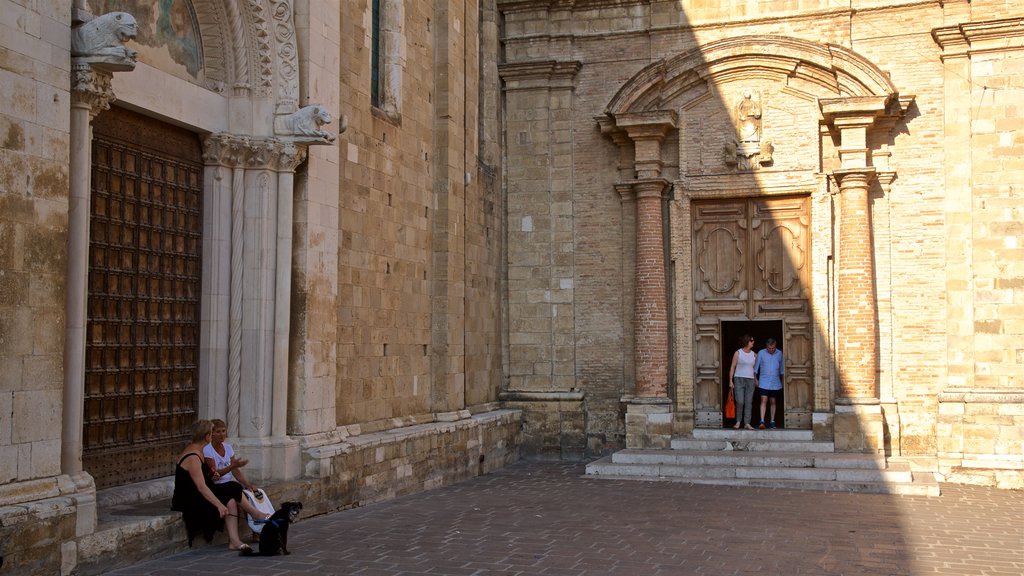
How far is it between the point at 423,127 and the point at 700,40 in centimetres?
503

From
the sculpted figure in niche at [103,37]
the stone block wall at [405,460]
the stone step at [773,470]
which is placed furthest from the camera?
the stone step at [773,470]

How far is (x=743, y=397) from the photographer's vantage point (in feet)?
51.8

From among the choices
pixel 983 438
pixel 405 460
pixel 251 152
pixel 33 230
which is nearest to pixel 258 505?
pixel 33 230

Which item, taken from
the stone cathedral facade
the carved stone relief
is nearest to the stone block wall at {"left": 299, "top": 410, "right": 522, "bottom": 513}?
the stone cathedral facade

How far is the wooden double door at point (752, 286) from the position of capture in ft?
51.7

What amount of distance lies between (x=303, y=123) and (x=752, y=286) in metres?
8.31

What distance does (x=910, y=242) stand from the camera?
15.0m

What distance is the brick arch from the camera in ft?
49.6

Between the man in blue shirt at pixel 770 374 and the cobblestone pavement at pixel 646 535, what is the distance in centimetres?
265

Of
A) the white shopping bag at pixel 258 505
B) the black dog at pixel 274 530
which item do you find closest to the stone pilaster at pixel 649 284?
the white shopping bag at pixel 258 505

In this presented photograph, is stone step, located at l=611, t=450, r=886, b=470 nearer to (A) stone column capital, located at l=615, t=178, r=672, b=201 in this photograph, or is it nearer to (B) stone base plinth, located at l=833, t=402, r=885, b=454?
(B) stone base plinth, located at l=833, t=402, r=885, b=454

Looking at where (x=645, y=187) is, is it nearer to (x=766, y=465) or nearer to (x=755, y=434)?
(x=755, y=434)

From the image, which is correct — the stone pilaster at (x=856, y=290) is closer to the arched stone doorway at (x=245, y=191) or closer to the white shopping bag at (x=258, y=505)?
the arched stone doorway at (x=245, y=191)

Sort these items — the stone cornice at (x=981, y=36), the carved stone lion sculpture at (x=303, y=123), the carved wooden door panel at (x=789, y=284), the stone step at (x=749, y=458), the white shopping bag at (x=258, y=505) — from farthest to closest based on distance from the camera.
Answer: the carved wooden door panel at (x=789, y=284), the stone cornice at (x=981, y=36), the stone step at (x=749, y=458), the carved stone lion sculpture at (x=303, y=123), the white shopping bag at (x=258, y=505)
